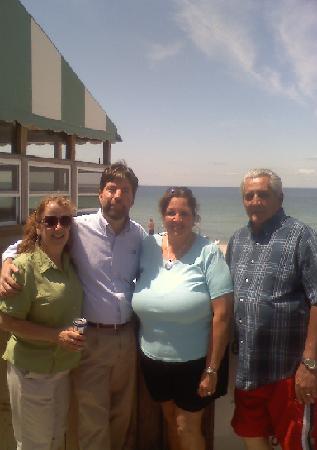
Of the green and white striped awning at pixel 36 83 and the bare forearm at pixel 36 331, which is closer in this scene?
the bare forearm at pixel 36 331

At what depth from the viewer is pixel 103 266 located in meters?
2.79

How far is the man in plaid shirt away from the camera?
252cm

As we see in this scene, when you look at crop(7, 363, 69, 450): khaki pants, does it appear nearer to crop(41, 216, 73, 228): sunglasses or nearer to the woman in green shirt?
the woman in green shirt

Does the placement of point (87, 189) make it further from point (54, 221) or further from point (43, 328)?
point (43, 328)

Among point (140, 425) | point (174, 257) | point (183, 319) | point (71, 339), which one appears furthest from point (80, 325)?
point (140, 425)

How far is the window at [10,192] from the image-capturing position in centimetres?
839

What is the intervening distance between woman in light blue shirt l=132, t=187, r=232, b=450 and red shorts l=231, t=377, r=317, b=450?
0.24 meters

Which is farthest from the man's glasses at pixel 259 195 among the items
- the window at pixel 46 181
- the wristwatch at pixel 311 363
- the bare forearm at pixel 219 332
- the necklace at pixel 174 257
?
the window at pixel 46 181

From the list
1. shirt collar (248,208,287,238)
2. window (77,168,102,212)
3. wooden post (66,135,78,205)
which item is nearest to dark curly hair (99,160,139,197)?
shirt collar (248,208,287,238)

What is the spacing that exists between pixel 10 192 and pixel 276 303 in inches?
279

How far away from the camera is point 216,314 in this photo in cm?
254

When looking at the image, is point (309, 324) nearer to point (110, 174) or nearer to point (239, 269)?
point (239, 269)

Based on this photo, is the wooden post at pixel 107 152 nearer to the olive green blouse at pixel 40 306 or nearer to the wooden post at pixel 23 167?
the wooden post at pixel 23 167

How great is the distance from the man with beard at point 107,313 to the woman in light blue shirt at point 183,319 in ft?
0.47
